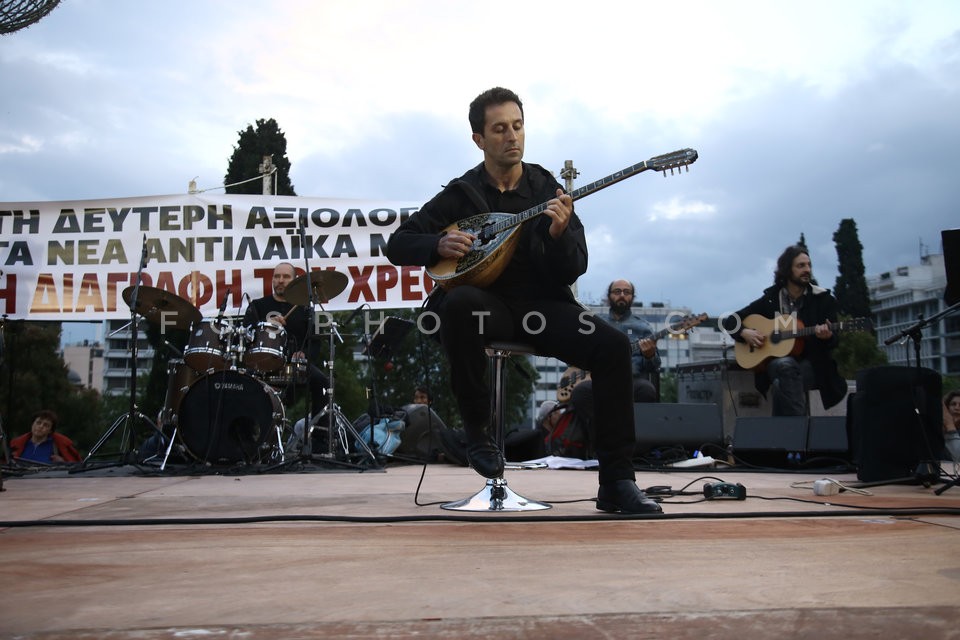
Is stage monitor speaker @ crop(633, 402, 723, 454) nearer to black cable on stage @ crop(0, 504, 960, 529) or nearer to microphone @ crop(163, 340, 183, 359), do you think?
microphone @ crop(163, 340, 183, 359)

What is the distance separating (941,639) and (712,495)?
6.95ft

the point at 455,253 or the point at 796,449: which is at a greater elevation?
the point at 455,253

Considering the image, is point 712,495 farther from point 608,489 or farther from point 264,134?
point 264,134

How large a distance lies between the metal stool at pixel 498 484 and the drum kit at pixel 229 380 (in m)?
2.76

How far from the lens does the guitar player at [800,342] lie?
632 centimetres

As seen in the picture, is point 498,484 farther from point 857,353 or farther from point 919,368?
point 857,353

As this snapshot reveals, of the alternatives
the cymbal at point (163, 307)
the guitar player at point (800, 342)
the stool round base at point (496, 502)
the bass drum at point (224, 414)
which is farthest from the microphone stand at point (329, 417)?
the guitar player at point (800, 342)

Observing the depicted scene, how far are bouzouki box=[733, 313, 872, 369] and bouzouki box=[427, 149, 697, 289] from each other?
12.1 feet

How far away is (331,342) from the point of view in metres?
6.41

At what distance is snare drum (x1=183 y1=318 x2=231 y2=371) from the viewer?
581cm

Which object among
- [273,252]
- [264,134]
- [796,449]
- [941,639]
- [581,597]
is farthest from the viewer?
[264,134]


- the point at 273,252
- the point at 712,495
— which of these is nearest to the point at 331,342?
the point at 273,252

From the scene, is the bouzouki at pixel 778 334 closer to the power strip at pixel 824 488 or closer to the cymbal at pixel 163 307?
the power strip at pixel 824 488

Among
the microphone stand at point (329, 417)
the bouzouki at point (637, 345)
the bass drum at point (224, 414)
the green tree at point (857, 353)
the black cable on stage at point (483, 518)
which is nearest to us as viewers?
the black cable on stage at point (483, 518)
